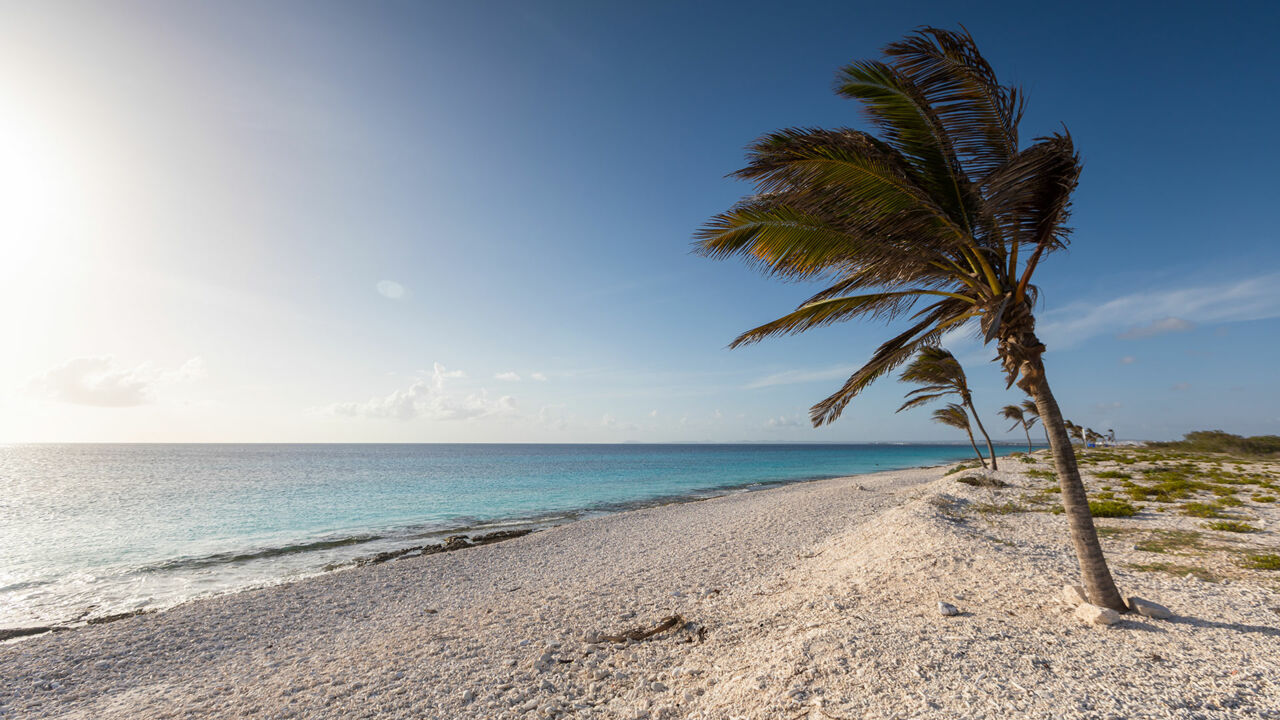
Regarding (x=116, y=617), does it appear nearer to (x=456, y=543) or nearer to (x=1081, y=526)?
(x=456, y=543)

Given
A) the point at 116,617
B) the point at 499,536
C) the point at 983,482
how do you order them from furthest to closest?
the point at 983,482 < the point at 499,536 < the point at 116,617

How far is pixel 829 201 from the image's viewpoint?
525cm

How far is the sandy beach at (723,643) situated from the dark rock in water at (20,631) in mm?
1221

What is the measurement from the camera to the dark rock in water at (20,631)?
26.9ft

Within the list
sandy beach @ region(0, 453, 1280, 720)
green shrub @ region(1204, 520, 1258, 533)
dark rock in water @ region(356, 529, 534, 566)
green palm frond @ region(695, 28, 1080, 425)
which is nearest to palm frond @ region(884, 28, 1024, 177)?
green palm frond @ region(695, 28, 1080, 425)

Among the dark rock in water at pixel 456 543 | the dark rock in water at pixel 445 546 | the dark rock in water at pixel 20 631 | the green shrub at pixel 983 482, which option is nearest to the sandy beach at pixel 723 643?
the dark rock in water at pixel 20 631

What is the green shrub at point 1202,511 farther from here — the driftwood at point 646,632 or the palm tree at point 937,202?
the driftwood at point 646,632

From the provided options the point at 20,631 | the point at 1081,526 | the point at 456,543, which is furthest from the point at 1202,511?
the point at 20,631

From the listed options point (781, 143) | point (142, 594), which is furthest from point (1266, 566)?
point (142, 594)

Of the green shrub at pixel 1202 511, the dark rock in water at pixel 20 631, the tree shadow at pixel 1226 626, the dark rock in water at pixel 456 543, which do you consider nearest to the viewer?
the tree shadow at pixel 1226 626

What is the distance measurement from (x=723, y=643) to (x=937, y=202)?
5.38 metres

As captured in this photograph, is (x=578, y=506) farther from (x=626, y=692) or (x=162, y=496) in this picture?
(x=162, y=496)

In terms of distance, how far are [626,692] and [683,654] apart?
0.94 m

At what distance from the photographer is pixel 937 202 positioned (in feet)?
16.7
